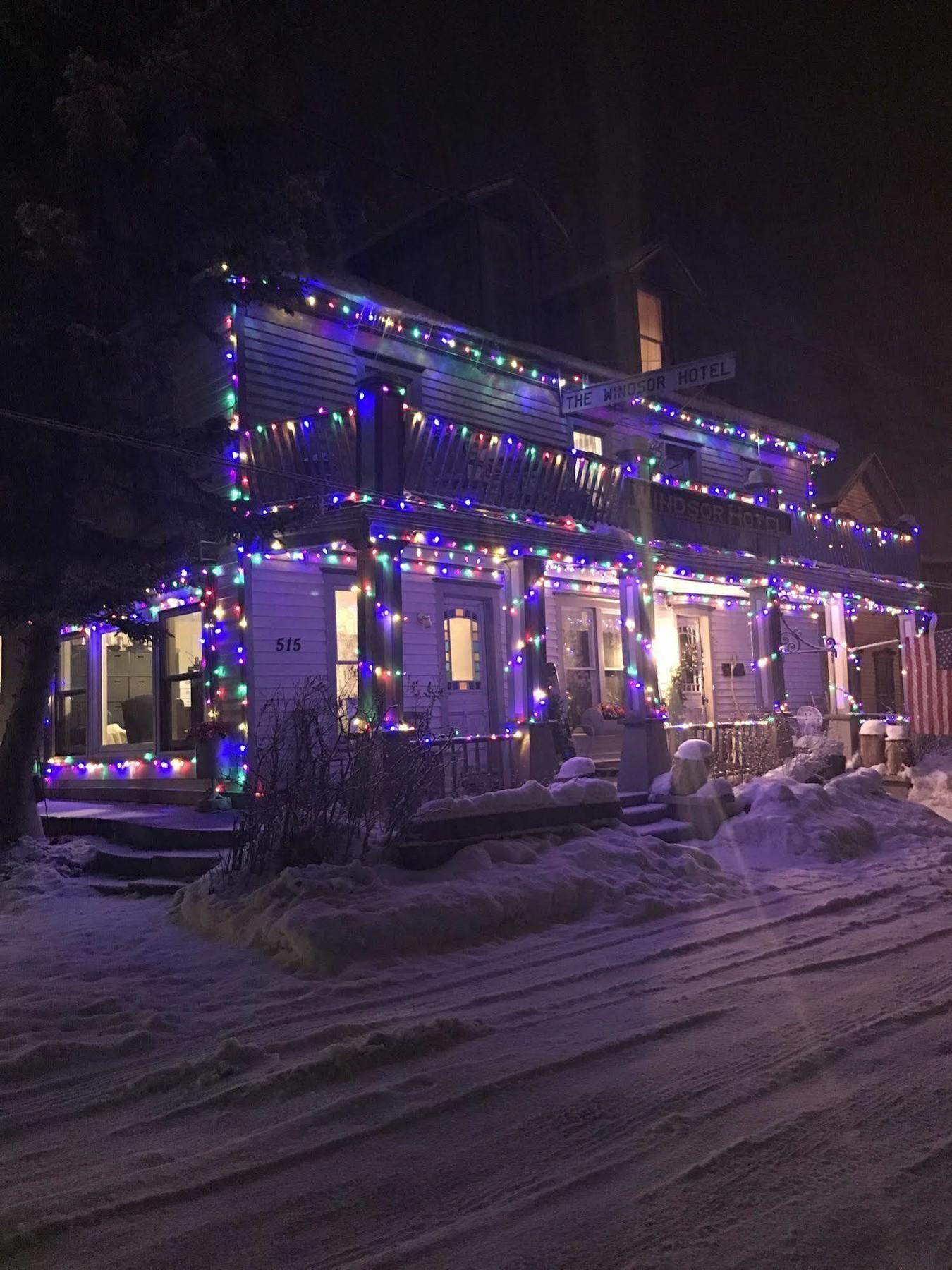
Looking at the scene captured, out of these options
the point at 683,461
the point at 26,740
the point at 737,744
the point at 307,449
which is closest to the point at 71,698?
the point at 26,740

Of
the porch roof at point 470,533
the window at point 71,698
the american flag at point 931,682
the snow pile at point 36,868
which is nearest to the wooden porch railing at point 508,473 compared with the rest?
the porch roof at point 470,533

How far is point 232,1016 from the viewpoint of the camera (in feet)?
17.3

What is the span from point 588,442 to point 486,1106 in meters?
14.7

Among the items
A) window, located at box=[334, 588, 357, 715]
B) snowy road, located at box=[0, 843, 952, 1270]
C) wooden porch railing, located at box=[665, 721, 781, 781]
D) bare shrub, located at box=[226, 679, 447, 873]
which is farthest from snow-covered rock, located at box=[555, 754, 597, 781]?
snowy road, located at box=[0, 843, 952, 1270]

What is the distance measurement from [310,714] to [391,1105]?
173 inches

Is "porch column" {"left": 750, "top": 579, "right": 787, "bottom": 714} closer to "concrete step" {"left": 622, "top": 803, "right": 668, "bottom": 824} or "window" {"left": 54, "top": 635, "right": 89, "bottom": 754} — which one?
"concrete step" {"left": 622, "top": 803, "right": 668, "bottom": 824}

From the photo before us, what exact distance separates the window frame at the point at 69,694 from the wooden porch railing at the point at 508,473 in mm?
7197

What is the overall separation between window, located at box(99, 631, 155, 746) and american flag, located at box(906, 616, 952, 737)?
593 inches

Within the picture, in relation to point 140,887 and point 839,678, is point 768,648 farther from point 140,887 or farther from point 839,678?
point 140,887

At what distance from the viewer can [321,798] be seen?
7.66 m

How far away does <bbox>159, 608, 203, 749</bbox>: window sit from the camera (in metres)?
13.4

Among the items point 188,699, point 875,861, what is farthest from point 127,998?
point 188,699

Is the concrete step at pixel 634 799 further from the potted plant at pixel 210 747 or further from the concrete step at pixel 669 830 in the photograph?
the potted plant at pixel 210 747

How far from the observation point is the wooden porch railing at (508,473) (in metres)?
11.6
